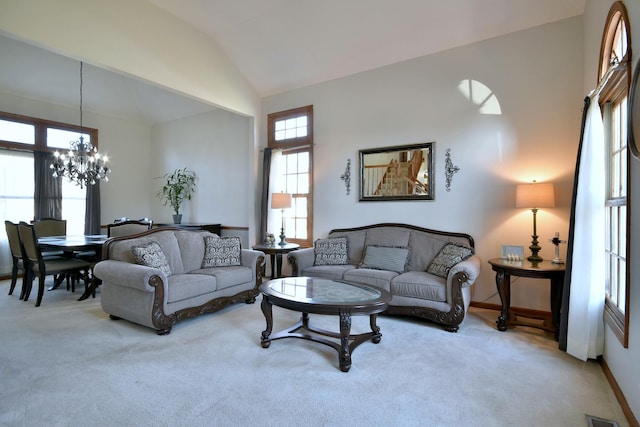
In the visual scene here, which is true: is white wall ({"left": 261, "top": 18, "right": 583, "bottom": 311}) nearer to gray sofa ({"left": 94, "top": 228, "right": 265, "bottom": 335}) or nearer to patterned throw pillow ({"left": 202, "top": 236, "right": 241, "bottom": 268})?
patterned throw pillow ({"left": 202, "top": 236, "right": 241, "bottom": 268})

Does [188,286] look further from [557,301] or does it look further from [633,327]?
[557,301]

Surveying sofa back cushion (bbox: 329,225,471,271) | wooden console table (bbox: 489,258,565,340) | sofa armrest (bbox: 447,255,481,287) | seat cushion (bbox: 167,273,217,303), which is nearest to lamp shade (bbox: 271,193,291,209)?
sofa back cushion (bbox: 329,225,471,271)

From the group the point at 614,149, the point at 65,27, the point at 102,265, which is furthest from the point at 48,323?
the point at 614,149

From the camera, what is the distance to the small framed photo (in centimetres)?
344

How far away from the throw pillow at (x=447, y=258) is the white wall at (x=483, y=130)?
0.51 metres

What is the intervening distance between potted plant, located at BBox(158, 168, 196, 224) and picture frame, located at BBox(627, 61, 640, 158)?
653cm

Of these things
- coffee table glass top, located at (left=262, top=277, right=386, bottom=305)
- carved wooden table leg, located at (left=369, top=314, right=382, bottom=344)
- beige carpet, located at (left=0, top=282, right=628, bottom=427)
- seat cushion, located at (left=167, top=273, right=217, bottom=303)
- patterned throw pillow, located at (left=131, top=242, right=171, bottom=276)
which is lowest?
beige carpet, located at (left=0, top=282, right=628, bottom=427)

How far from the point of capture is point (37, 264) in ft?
13.4

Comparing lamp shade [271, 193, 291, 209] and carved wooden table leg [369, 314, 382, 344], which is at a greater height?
lamp shade [271, 193, 291, 209]

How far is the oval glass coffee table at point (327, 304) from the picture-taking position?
2.49 m

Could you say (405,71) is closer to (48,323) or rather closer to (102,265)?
(102,265)

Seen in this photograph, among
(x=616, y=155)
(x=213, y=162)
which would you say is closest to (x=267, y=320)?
(x=616, y=155)

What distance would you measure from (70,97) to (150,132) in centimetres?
165

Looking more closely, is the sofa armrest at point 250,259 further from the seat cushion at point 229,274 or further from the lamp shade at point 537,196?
the lamp shade at point 537,196
